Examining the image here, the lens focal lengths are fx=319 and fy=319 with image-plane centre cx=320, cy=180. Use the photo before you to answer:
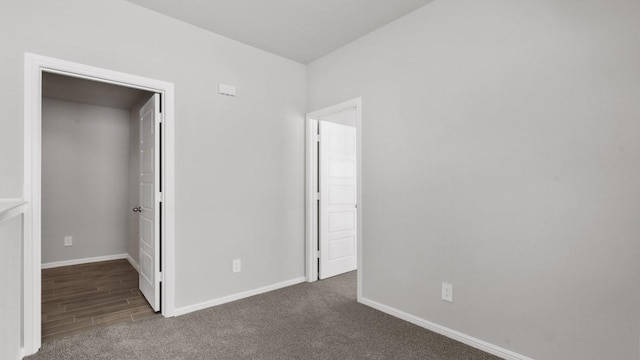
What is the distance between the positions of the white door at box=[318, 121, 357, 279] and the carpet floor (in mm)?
991

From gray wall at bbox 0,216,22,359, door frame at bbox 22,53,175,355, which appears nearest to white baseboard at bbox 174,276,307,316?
door frame at bbox 22,53,175,355

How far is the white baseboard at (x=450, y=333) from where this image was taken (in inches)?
85.3

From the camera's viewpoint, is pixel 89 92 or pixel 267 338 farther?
pixel 89 92

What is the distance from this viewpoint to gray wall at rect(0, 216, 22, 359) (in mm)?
1586

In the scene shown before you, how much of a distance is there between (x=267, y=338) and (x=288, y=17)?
2.69 metres

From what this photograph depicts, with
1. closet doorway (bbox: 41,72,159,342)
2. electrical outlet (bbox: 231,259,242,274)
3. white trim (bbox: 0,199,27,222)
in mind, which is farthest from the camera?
closet doorway (bbox: 41,72,159,342)

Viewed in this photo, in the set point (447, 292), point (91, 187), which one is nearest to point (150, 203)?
point (91, 187)

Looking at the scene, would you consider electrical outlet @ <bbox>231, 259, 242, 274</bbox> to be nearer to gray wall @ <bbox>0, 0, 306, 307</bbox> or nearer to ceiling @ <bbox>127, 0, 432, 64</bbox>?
gray wall @ <bbox>0, 0, 306, 307</bbox>

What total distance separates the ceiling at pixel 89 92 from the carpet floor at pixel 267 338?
2.85 metres

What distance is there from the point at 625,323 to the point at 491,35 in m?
1.92

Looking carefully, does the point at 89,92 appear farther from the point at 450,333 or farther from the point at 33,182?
the point at 450,333

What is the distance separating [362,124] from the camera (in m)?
3.20

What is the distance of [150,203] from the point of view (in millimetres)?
3109

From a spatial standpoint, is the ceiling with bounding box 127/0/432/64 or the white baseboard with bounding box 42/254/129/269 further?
the white baseboard with bounding box 42/254/129/269
